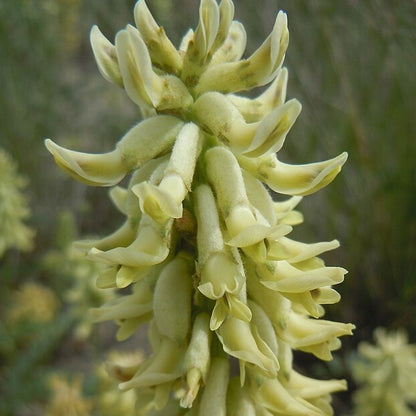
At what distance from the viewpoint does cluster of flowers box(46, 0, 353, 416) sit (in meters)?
1.29

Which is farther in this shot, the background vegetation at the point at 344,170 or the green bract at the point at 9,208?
the background vegetation at the point at 344,170

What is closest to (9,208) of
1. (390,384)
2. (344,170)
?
(390,384)

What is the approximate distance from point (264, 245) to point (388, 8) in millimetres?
2982

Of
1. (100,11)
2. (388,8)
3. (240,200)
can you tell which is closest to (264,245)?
(240,200)

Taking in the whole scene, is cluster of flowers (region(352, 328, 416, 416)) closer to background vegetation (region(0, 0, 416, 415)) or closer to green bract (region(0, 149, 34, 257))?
background vegetation (region(0, 0, 416, 415))

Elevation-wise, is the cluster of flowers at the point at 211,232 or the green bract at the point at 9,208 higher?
the cluster of flowers at the point at 211,232

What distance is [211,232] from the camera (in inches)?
52.9

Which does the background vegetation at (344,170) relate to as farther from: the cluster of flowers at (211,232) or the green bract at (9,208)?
the cluster of flowers at (211,232)

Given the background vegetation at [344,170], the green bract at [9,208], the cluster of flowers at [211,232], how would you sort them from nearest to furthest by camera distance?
the cluster of flowers at [211,232]
the green bract at [9,208]
the background vegetation at [344,170]

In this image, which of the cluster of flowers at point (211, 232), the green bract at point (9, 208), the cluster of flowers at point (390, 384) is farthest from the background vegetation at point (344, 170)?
the cluster of flowers at point (211, 232)

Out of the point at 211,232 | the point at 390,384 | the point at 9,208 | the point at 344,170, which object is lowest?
the point at 9,208

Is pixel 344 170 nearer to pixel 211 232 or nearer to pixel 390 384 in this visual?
pixel 390 384

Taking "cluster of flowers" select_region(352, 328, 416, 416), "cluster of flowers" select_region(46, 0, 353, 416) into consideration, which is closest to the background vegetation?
"cluster of flowers" select_region(352, 328, 416, 416)

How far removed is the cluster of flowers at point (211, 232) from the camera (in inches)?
50.7
